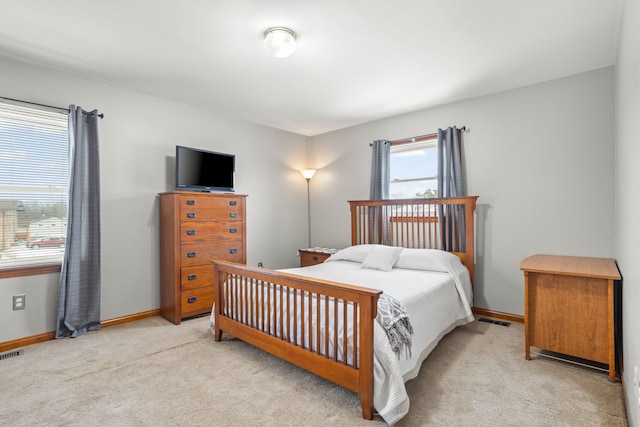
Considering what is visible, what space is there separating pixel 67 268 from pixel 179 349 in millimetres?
1337

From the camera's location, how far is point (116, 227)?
3.46 metres

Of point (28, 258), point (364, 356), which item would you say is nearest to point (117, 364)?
point (28, 258)

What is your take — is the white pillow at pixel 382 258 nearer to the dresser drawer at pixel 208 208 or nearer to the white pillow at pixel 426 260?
the white pillow at pixel 426 260

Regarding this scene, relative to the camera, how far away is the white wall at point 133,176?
2951 mm

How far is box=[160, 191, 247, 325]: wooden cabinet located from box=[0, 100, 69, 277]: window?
3.08 ft

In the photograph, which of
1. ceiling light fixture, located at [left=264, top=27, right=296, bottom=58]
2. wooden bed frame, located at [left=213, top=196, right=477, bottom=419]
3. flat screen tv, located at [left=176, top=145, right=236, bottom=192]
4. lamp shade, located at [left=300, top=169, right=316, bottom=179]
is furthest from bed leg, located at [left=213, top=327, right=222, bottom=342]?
lamp shade, located at [left=300, top=169, right=316, bottom=179]

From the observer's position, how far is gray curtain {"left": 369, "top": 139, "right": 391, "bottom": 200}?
14.5 feet

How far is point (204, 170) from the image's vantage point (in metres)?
3.96

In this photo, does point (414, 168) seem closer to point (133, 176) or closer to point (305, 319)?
point (305, 319)

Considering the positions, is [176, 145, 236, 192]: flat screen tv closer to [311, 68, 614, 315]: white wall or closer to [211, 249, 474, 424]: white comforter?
[211, 249, 474, 424]: white comforter

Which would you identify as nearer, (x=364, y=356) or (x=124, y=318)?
(x=364, y=356)

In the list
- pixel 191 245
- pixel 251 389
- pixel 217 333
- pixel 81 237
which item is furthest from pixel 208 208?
pixel 251 389

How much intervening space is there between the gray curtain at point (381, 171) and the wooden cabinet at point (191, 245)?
1901mm

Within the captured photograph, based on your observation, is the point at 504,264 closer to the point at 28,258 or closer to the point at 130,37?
the point at 130,37
